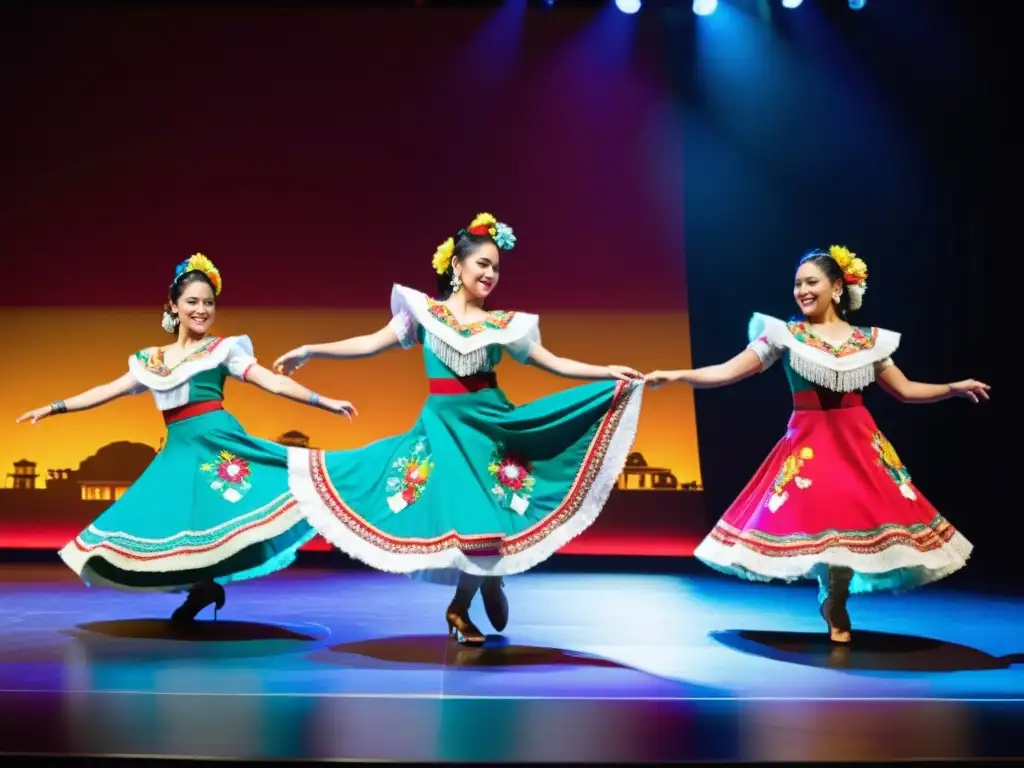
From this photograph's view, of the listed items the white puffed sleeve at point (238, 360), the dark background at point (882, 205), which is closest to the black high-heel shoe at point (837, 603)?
the white puffed sleeve at point (238, 360)

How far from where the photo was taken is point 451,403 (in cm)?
314

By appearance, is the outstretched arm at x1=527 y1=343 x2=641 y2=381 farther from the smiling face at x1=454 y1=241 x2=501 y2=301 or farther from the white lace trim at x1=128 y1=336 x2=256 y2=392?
the white lace trim at x1=128 y1=336 x2=256 y2=392

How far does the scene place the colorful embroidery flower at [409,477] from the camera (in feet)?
9.92

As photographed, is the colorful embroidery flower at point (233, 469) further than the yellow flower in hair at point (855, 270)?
No

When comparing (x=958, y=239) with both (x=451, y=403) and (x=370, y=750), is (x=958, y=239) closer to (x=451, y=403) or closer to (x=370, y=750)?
(x=451, y=403)

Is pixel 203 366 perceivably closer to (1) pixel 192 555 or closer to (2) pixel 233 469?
(2) pixel 233 469

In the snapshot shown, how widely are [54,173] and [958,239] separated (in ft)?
15.1

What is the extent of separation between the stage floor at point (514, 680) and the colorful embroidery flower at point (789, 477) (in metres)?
0.42

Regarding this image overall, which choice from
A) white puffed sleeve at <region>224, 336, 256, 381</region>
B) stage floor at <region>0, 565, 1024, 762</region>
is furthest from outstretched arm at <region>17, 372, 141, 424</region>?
stage floor at <region>0, 565, 1024, 762</region>

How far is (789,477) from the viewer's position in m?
3.30

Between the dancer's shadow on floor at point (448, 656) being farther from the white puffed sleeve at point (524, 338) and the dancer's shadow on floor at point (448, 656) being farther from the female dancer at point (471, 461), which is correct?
the white puffed sleeve at point (524, 338)

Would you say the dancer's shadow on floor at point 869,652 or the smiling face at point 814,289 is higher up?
the smiling face at point 814,289

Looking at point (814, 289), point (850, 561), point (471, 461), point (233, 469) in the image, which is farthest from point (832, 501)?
point (233, 469)

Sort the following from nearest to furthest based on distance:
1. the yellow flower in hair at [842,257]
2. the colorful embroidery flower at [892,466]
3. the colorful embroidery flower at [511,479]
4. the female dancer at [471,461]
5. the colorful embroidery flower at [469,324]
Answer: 1. the female dancer at [471,461]
2. the colorful embroidery flower at [511,479]
3. the colorful embroidery flower at [469,324]
4. the colorful embroidery flower at [892,466]
5. the yellow flower in hair at [842,257]
